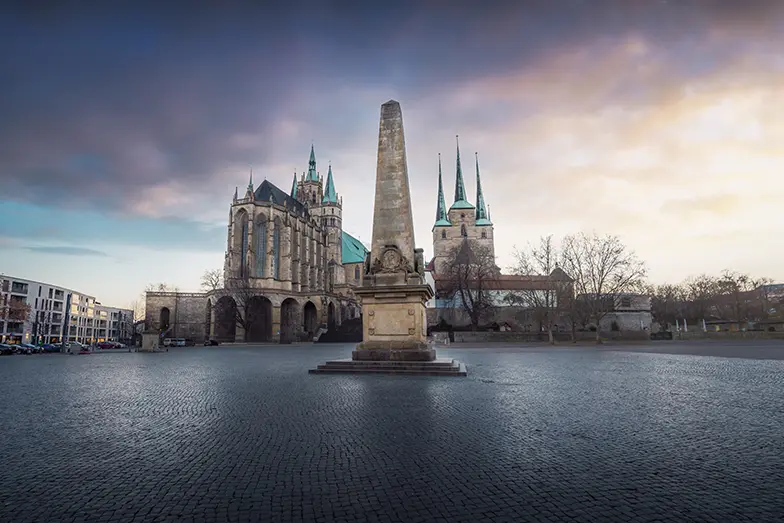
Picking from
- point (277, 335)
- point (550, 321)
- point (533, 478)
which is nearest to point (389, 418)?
point (533, 478)

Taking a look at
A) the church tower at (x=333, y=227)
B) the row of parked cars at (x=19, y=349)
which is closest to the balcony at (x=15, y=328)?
the row of parked cars at (x=19, y=349)

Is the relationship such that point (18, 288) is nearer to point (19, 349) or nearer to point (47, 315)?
point (47, 315)

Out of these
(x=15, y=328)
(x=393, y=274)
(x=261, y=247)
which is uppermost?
(x=261, y=247)

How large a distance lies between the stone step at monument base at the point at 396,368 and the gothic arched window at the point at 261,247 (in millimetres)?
50281

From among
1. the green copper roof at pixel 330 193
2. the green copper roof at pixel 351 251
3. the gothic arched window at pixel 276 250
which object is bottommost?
the gothic arched window at pixel 276 250

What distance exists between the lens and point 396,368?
12.1 meters

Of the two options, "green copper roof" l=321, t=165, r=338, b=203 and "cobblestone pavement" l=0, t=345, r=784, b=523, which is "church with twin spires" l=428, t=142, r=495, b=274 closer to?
"green copper roof" l=321, t=165, r=338, b=203

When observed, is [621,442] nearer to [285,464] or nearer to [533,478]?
[533,478]

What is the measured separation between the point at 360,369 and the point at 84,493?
30.5 ft

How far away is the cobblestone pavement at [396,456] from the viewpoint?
10.0 feet

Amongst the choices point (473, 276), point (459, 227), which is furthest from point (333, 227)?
point (473, 276)

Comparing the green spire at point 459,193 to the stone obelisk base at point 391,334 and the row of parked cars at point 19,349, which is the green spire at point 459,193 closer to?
the row of parked cars at point 19,349

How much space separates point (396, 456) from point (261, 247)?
59875mm

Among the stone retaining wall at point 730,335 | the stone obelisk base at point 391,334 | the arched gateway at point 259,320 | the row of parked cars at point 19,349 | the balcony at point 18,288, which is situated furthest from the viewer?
the balcony at point 18,288
